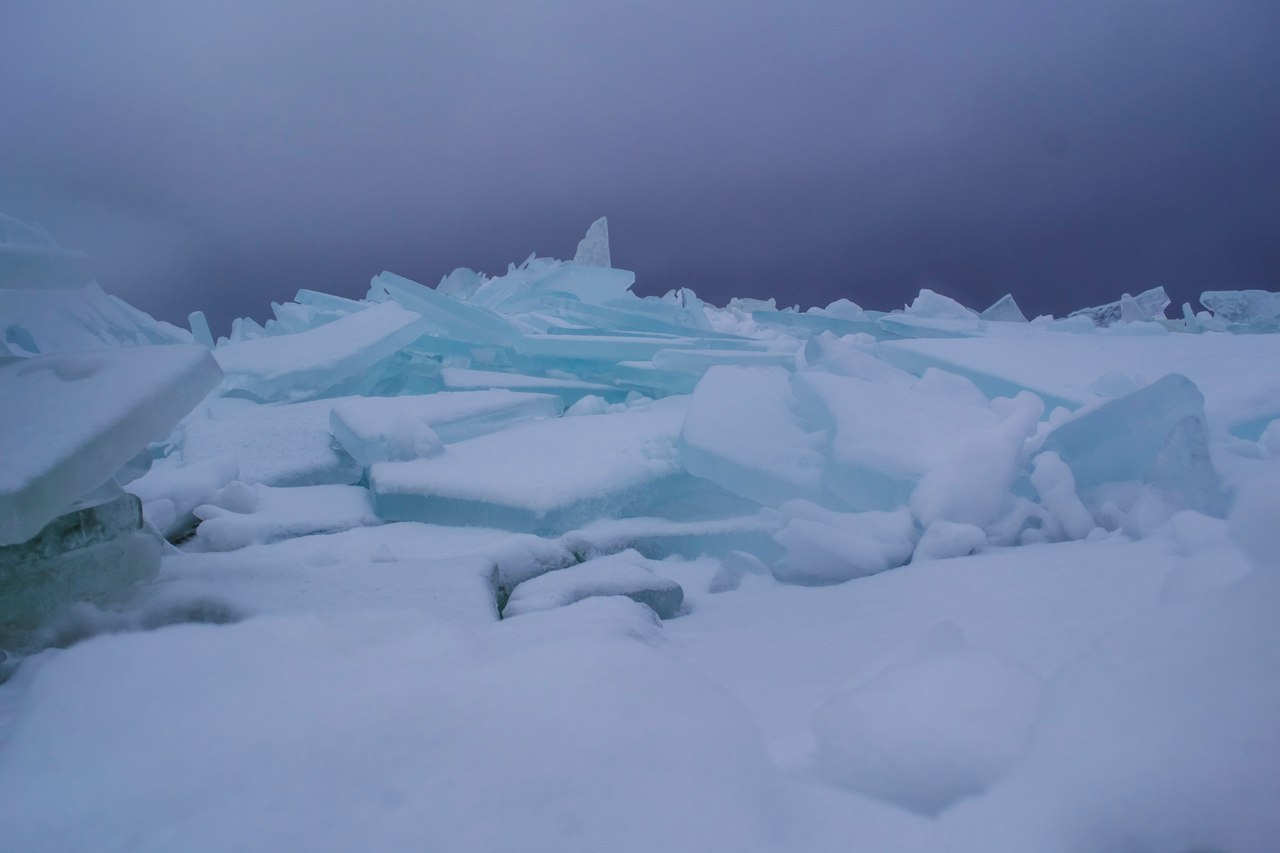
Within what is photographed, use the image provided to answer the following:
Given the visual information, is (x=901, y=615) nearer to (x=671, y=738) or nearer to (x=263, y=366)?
(x=671, y=738)

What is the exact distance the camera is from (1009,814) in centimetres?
47

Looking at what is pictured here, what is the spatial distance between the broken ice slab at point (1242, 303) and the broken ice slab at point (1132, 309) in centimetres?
46

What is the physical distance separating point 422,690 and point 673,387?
10.6 ft

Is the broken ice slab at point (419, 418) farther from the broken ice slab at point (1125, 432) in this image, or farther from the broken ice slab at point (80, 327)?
the broken ice slab at point (1125, 432)

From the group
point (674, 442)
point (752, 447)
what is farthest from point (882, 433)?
point (674, 442)

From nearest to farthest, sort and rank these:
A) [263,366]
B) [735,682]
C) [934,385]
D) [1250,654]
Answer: [1250,654] < [735,682] < [934,385] < [263,366]

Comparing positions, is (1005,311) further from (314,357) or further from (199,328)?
(199,328)

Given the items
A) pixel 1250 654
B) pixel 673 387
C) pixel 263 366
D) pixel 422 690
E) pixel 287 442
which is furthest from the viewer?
pixel 673 387

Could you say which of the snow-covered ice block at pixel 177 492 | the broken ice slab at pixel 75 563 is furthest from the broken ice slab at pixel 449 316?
the broken ice slab at pixel 75 563

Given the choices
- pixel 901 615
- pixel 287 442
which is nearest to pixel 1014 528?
pixel 901 615

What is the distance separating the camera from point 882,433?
1.72 metres

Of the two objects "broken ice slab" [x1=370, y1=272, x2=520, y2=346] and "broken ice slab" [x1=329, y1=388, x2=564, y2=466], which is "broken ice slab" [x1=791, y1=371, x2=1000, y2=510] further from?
"broken ice slab" [x1=370, y1=272, x2=520, y2=346]

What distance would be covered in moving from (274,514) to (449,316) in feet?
7.66

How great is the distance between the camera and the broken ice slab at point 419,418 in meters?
2.25
